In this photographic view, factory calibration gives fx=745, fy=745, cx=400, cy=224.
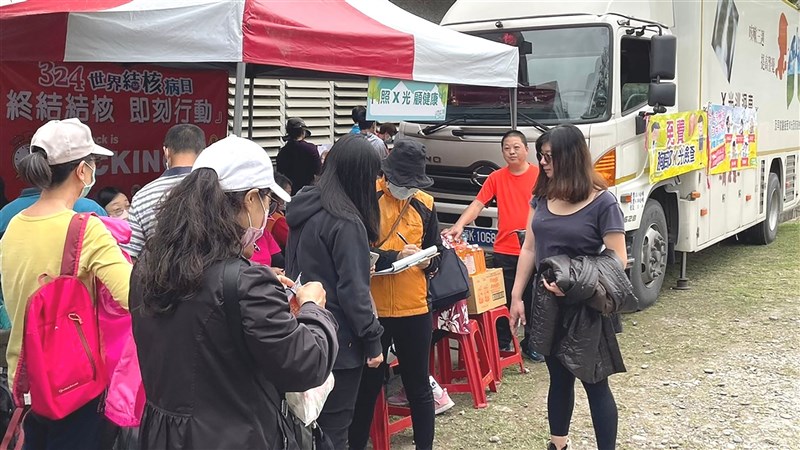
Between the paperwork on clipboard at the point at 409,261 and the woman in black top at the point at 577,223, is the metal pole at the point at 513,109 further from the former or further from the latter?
the paperwork on clipboard at the point at 409,261

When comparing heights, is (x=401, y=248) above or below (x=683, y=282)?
above

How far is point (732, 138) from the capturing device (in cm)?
769

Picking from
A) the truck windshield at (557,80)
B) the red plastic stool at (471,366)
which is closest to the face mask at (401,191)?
the red plastic stool at (471,366)

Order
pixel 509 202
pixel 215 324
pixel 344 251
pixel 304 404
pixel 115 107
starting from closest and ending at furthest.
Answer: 1. pixel 215 324
2. pixel 304 404
3. pixel 344 251
4. pixel 509 202
5. pixel 115 107

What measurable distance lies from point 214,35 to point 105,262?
1601mm

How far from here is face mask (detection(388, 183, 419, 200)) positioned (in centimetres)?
341

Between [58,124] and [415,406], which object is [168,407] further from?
[415,406]

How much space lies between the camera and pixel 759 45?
28.2ft

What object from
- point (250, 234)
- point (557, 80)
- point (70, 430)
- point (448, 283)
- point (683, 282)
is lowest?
point (70, 430)

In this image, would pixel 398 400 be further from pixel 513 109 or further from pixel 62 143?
pixel 62 143

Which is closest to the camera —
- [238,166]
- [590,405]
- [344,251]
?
[238,166]

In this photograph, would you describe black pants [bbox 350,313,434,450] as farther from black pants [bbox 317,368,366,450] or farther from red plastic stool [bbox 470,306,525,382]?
red plastic stool [bbox 470,306,525,382]

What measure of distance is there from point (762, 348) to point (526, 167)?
233 centimetres

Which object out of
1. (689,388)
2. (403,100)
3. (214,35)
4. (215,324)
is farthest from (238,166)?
(689,388)
